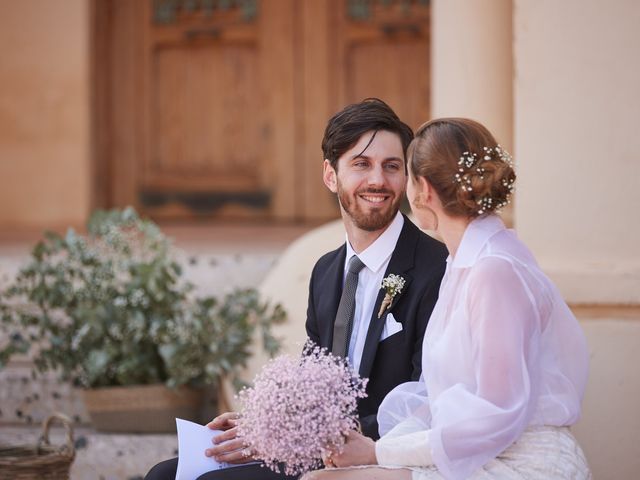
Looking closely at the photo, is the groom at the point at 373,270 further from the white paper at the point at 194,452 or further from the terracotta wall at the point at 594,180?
the terracotta wall at the point at 594,180

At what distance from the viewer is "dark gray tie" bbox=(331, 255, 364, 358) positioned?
9.77 ft

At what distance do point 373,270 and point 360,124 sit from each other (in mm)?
→ 416

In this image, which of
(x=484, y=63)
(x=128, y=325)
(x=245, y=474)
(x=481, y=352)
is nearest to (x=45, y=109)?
(x=128, y=325)

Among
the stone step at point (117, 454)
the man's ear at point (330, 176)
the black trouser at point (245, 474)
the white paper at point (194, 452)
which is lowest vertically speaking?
the stone step at point (117, 454)

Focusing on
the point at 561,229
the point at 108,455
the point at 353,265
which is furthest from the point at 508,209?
the point at 108,455

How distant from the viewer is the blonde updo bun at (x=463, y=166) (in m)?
2.47

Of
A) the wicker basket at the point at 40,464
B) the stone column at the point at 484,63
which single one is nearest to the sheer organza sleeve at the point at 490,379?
the wicker basket at the point at 40,464

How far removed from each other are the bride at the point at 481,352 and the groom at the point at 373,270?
0.98 ft

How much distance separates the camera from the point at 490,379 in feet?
7.66

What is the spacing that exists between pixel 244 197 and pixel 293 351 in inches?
114

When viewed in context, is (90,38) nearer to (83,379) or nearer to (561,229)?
(83,379)

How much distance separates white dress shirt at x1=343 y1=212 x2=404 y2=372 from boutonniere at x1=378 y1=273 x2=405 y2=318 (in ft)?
0.29

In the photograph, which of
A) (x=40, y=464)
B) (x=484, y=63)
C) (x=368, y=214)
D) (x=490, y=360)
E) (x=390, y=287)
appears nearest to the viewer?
(x=490, y=360)

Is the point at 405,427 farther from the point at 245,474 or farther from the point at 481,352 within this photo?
the point at 245,474
